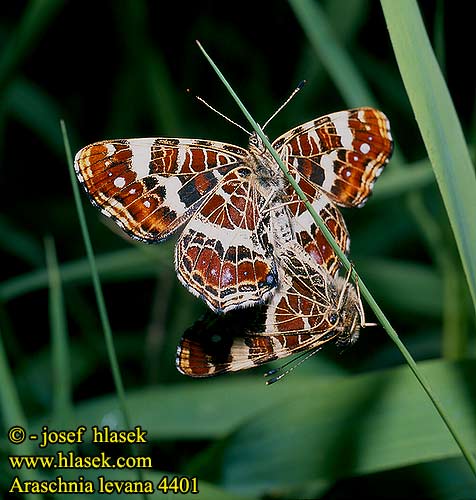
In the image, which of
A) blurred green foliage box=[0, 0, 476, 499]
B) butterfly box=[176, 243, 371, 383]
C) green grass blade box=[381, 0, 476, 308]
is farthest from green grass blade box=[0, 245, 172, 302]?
green grass blade box=[381, 0, 476, 308]

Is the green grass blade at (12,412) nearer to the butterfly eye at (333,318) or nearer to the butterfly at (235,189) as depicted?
the butterfly at (235,189)

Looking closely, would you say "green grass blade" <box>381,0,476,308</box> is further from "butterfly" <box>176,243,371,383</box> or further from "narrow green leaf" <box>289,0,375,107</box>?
"narrow green leaf" <box>289,0,375,107</box>

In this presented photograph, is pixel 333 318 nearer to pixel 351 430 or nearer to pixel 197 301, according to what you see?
pixel 351 430

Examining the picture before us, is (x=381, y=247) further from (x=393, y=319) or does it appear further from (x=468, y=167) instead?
(x=468, y=167)

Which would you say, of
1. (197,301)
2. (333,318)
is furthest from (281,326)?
(197,301)

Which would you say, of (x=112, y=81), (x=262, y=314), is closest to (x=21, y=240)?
(x=112, y=81)

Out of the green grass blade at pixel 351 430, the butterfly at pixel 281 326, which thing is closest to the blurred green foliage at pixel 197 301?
the green grass blade at pixel 351 430
